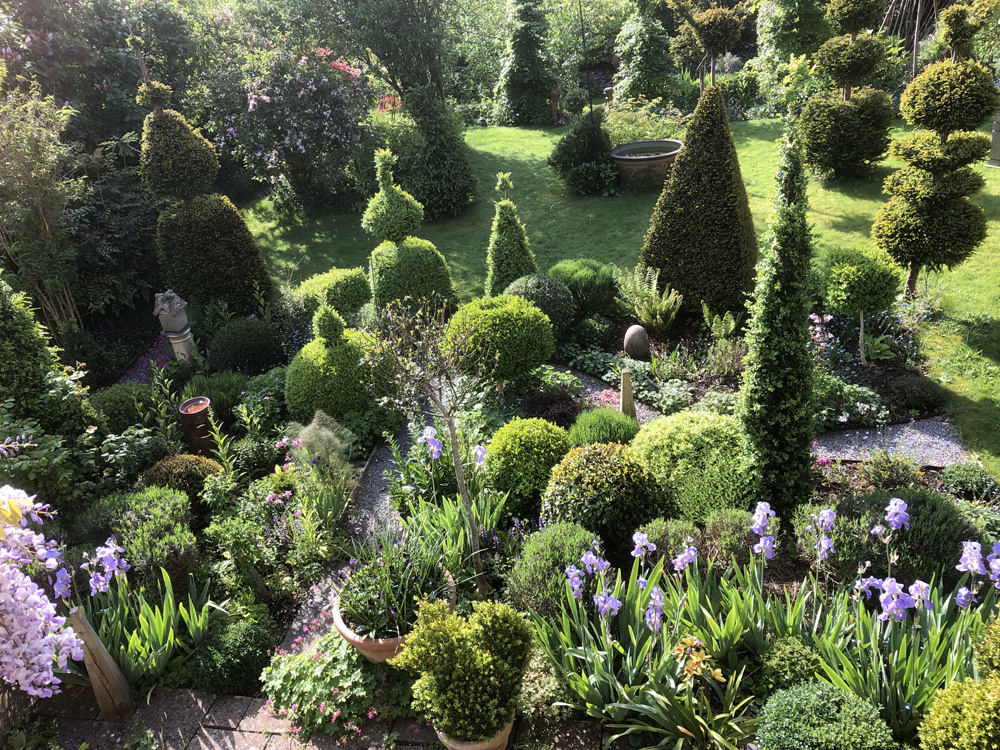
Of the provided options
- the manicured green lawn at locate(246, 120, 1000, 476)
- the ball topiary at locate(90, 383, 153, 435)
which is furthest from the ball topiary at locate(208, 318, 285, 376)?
the manicured green lawn at locate(246, 120, 1000, 476)

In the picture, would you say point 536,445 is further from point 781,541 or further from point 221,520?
point 221,520

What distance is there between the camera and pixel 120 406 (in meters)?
7.48

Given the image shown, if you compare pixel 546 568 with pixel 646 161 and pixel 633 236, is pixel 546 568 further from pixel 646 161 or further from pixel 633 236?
pixel 646 161

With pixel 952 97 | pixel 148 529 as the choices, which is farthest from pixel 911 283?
pixel 148 529

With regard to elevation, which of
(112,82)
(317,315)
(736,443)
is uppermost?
(112,82)

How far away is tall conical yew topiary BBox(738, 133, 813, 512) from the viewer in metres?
5.07

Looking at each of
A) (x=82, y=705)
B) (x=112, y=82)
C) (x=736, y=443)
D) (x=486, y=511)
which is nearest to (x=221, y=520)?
(x=82, y=705)

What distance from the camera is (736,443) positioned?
6.01 meters

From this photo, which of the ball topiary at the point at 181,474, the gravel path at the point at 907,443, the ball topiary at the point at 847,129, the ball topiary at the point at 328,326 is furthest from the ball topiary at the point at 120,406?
the ball topiary at the point at 847,129

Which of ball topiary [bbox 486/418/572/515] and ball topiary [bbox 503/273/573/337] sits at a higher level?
ball topiary [bbox 503/273/573/337]

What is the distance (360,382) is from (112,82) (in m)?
8.57

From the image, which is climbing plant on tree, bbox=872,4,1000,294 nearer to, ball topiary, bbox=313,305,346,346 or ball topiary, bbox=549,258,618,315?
ball topiary, bbox=549,258,618,315

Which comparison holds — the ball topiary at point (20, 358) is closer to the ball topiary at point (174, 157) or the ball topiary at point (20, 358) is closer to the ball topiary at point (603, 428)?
the ball topiary at point (174, 157)

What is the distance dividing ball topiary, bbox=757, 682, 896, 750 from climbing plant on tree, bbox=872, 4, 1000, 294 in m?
6.33
